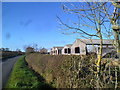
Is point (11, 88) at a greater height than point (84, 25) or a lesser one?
lesser

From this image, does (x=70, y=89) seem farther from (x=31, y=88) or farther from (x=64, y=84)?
(x=31, y=88)

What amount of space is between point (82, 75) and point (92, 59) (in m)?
0.75

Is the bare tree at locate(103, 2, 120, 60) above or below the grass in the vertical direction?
above

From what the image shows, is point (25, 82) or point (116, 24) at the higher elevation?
point (116, 24)

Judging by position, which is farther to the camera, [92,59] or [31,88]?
[31,88]

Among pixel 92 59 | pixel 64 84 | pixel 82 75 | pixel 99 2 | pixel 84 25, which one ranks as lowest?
pixel 64 84

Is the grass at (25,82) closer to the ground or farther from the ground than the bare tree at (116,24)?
closer to the ground

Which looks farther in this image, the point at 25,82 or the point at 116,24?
the point at 25,82

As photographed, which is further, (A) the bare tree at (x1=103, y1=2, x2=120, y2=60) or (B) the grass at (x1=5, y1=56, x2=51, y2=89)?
(B) the grass at (x1=5, y1=56, x2=51, y2=89)

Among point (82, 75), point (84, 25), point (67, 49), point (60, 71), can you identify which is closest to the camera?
point (84, 25)

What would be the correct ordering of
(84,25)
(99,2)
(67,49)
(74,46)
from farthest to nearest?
(67,49) < (74,46) < (84,25) < (99,2)

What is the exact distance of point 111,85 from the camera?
4.98 m

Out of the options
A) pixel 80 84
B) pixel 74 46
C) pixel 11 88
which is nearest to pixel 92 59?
pixel 80 84

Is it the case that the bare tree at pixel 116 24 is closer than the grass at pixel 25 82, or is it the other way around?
the bare tree at pixel 116 24
